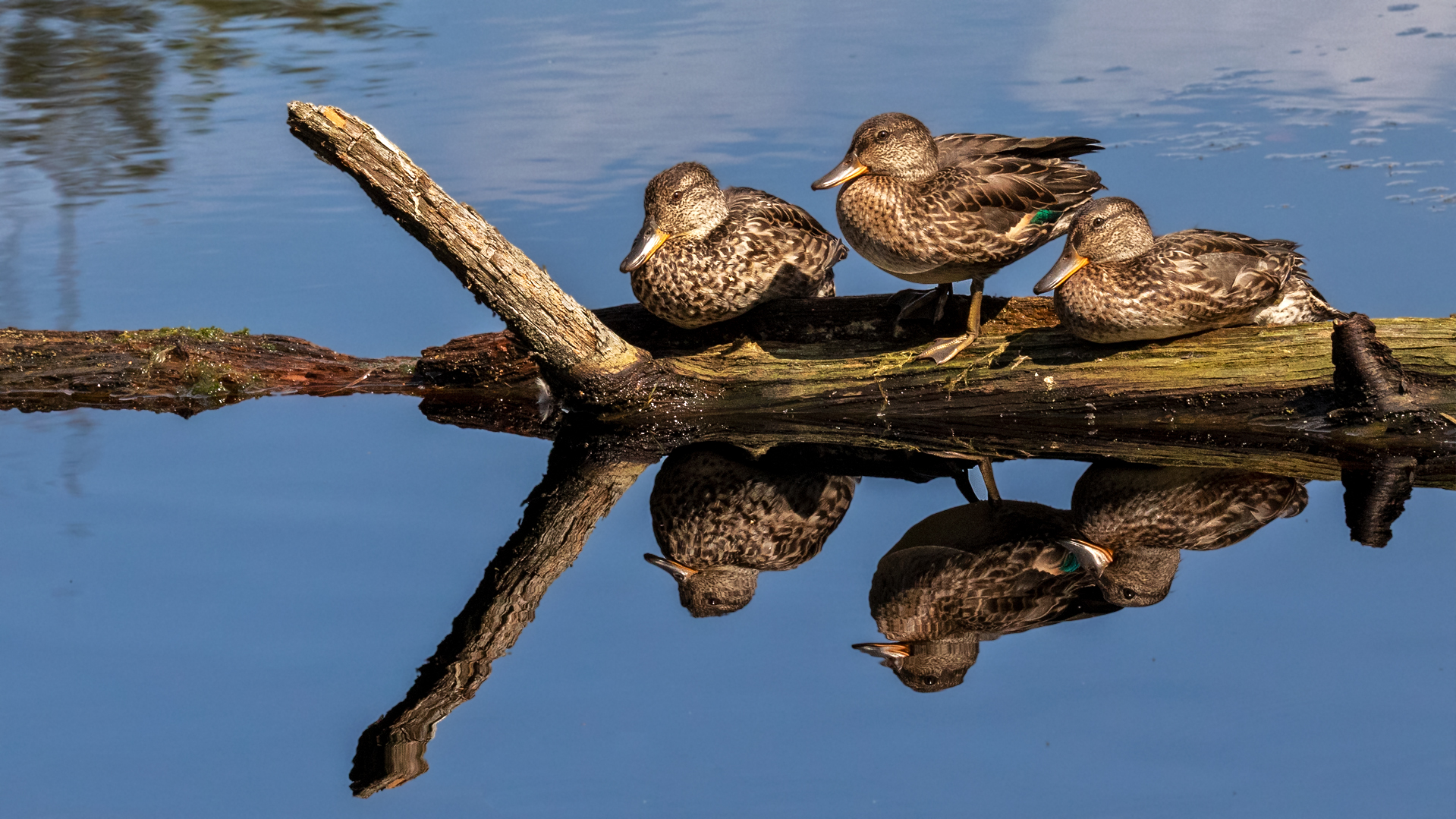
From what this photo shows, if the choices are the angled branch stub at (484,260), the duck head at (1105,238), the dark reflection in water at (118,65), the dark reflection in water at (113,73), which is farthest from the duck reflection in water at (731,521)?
the dark reflection in water at (118,65)

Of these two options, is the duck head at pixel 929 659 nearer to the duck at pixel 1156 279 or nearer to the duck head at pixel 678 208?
the duck at pixel 1156 279

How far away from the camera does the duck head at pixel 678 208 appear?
21.2 ft

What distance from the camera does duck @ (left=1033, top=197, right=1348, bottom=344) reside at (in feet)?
19.4

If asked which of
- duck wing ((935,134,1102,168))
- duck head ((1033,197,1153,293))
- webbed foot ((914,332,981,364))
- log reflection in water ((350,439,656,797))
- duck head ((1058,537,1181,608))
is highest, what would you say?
duck wing ((935,134,1102,168))

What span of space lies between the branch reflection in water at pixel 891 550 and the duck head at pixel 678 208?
1.00 meters

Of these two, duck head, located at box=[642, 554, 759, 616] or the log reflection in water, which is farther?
duck head, located at box=[642, 554, 759, 616]

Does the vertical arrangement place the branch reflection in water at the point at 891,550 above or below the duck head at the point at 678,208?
below

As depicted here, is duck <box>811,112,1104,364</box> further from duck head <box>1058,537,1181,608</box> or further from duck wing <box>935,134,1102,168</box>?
duck head <box>1058,537,1181,608</box>

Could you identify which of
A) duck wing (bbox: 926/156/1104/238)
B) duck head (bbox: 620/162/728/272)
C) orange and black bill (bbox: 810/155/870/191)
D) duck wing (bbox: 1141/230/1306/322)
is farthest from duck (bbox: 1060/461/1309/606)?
duck head (bbox: 620/162/728/272)

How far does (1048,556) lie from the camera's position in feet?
16.8

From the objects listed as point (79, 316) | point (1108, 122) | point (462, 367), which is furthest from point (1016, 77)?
point (79, 316)

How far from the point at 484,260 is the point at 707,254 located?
1.04 meters

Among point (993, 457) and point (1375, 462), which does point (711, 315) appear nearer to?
point (993, 457)

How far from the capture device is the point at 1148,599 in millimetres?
4738
